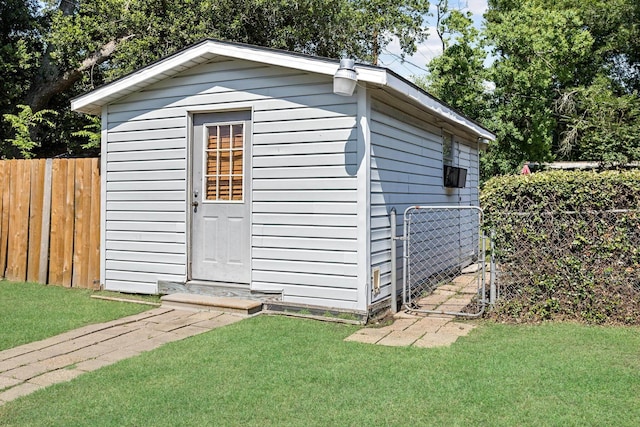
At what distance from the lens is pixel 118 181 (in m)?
6.63

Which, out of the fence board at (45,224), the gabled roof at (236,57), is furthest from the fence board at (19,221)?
the gabled roof at (236,57)

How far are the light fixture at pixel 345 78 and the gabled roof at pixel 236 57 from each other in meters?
0.14

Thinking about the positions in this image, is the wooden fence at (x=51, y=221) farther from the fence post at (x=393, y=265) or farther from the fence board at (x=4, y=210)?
the fence post at (x=393, y=265)

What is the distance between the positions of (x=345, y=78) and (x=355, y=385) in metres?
2.77

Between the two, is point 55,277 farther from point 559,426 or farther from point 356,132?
point 559,426

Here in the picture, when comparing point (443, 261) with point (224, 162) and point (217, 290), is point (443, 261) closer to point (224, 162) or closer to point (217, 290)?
point (217, 290)

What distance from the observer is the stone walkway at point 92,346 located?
141 inches

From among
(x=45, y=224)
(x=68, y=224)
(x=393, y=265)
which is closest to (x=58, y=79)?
(x=45, y=224)

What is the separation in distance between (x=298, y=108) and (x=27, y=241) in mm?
4644

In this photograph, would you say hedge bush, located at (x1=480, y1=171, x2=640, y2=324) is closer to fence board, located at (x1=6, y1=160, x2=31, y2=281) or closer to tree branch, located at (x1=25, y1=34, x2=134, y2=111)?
fence board, located at (x1=6, y1=160, x2=31, y2=281)

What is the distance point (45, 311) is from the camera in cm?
551

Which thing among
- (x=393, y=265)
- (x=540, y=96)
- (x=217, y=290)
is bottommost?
(x=217, y=290)

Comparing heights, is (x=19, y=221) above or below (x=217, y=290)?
Result: above

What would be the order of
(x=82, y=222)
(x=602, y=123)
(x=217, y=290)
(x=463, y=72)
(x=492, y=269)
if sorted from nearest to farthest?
(x=492, y=269)
(x=217, y=290)
(x=82, y=222)
(x=602, y=123)
(x=463, y=72)
